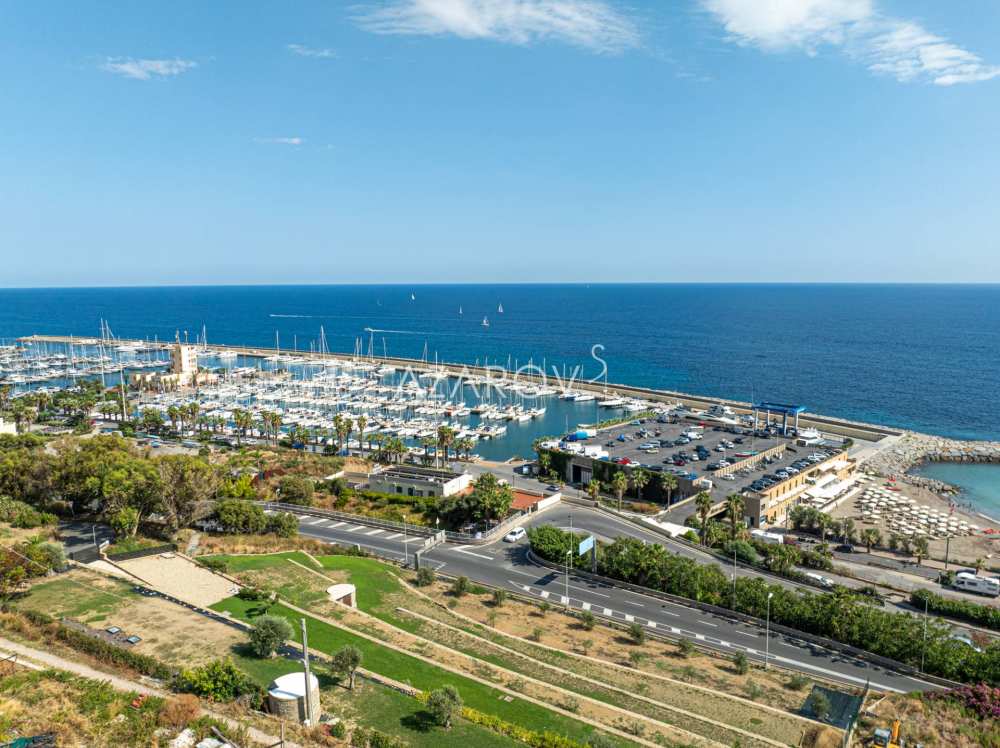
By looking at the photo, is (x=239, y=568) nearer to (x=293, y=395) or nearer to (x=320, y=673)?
(x=320, y=673)

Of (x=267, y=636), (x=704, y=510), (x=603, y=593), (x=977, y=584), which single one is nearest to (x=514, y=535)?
(x=603, y=593)

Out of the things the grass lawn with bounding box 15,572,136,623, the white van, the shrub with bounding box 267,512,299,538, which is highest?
the grass lawn with bounding box 15,572,136,623

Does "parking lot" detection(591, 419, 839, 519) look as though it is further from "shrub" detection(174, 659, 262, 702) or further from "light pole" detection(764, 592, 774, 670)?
"shrub" detection(174, 659, 262, 702)

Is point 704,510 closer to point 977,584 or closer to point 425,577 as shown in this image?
point 977,584

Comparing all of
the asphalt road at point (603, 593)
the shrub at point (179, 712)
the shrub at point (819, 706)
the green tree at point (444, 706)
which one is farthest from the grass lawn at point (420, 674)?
the asphalt road at point (603, 593)

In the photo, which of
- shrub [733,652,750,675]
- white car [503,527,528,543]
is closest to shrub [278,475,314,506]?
white car [503,527,528,543]
